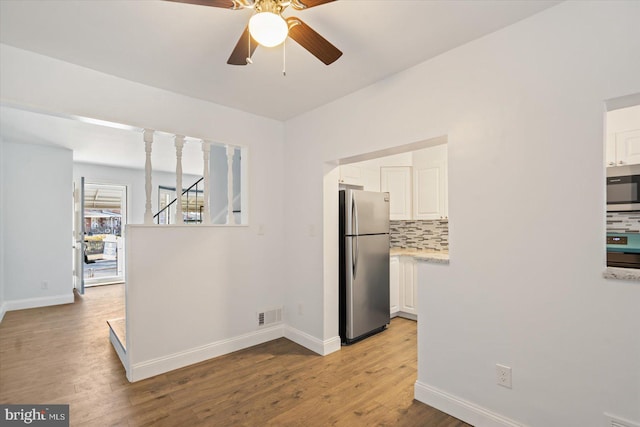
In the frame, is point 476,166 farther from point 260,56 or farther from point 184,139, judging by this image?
point 184,139

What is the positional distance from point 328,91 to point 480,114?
1351mm

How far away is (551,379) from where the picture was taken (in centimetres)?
169

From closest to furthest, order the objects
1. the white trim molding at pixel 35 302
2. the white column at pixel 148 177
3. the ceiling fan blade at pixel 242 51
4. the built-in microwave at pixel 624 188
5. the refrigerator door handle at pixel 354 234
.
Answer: the ceiling fan blade at pixel 242 51, the built-in microwave at pixel 624 188, the white column at pixel 148 177, the refrigerator door handle at pixel 354 234, the white trim molding at pixel 35 302

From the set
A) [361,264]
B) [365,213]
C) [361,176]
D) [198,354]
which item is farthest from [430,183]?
[198,354]

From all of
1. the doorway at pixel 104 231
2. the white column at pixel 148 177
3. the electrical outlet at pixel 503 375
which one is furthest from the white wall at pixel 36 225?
the electrical outlet at pixel 503 375

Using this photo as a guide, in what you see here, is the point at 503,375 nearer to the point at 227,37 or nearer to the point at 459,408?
the point at 459,408

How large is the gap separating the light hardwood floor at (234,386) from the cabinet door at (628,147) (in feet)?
8.15

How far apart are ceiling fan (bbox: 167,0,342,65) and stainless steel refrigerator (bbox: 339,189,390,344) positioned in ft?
6.16

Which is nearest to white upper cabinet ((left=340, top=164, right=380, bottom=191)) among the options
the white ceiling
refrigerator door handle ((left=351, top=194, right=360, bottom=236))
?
refrigerator door handle ((left=351, top=194, right=360, bottom=236))

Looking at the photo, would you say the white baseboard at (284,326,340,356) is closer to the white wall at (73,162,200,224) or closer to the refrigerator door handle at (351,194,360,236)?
the refrigerator door handle at (351,194,360,236)

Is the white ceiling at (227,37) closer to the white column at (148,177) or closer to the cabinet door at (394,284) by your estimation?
the white column at (148,177)

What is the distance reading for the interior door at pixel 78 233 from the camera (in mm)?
5406

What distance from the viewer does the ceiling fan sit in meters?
1.32

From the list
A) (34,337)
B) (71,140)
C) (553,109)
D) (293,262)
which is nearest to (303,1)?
(553,109)
